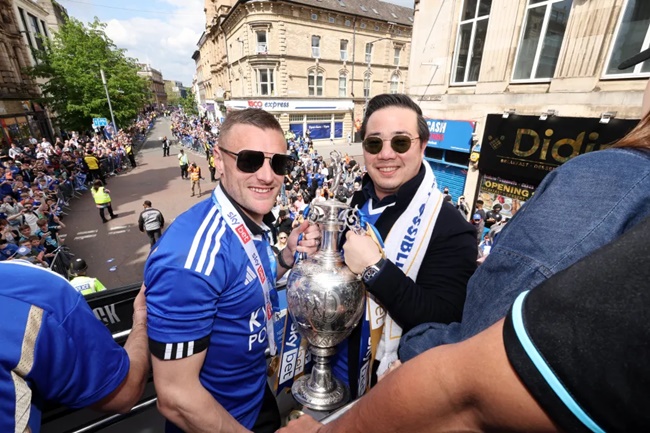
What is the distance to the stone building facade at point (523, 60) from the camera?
23.0 feet

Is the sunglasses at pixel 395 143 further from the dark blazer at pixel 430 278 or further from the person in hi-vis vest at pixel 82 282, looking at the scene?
the person in hi-vis vest at pixel 82 282

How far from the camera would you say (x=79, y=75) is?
872 inches

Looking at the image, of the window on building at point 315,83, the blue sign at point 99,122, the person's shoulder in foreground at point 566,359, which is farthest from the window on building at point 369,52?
the person's shoulder in foreground at point 566,359

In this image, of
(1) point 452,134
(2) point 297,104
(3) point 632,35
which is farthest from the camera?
(2) point 297,104

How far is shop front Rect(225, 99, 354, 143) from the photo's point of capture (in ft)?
98.1

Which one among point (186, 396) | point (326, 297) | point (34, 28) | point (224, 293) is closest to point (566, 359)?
point (326, 297)

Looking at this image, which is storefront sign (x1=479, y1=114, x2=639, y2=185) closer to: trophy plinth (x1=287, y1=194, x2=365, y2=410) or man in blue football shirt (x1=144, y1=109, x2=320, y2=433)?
trophy plinth (x1=287, y1=194, x2=365, y2=410)

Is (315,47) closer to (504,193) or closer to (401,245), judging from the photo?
(504,193)

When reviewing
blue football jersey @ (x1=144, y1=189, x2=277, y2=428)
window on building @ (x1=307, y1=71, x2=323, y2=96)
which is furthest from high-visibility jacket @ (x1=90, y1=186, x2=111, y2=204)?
window on building @ (x1=307, y1=71, x2=323, y2=96)

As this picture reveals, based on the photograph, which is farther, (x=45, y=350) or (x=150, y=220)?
(x=150, y=220)

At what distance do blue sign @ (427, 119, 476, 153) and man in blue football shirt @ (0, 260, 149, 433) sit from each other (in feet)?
35.4

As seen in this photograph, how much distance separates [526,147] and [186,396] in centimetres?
1061

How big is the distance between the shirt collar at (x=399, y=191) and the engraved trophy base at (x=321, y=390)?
1.11 m

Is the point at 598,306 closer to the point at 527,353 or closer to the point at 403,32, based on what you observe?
the point at 527,353
